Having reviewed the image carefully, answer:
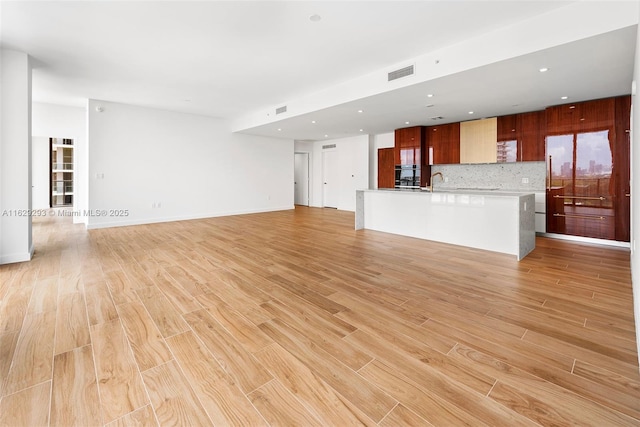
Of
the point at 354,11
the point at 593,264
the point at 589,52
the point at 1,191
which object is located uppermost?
the point at 354,11

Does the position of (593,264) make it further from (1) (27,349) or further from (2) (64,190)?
(2) (64,190)

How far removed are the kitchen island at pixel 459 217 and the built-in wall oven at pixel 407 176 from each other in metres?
2.23

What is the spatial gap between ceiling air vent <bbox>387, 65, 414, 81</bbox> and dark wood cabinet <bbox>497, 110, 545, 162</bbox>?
11.0 ft

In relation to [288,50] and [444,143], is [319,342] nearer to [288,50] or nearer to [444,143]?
[288,50]

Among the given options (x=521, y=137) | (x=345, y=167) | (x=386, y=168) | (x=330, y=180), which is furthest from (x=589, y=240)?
(x=330, y=180)

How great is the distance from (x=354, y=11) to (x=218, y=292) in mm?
3195

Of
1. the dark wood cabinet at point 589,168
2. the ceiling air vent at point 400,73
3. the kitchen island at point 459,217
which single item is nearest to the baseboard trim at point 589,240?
the dark wood cabinet at point 589,168

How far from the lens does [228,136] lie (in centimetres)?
877

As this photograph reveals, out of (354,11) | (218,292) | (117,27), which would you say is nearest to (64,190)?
(117,27)

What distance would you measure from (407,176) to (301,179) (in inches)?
201

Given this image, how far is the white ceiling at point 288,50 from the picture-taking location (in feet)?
9.83

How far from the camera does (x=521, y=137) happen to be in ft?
19.7

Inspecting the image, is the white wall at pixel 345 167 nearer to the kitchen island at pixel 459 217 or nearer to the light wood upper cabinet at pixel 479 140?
the light wood upper cabinet at pixel 479 140

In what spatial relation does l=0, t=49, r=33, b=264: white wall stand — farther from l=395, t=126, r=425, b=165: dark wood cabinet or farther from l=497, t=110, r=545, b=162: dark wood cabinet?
l=497, t=110, r=545, b=162: dark wood cabinet
